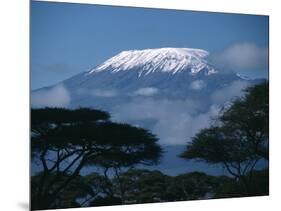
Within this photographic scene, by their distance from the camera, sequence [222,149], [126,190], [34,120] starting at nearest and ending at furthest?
[34,120]
[126,190]
[222,149]

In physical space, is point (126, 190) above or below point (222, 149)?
below

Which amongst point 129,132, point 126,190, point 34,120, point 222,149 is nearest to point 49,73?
point 34,120

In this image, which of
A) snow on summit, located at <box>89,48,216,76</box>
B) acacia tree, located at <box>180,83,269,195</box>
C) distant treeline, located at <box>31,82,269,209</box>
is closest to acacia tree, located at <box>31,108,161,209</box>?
distant treeline, located at <box>31,82,269,209</box>

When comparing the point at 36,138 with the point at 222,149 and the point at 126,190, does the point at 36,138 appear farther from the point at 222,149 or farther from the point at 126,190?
the point at 222,149

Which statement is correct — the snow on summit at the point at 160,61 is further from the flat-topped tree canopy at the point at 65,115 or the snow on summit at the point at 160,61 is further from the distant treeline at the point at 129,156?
the distant treeline at the point at 129,156

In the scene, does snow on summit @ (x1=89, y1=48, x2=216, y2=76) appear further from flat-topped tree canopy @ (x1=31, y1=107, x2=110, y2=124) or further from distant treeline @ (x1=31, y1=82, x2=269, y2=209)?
distant treeline @ (x1=31, y1=82, x2=269, y2=209)

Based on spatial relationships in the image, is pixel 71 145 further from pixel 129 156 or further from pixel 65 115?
pixel 129 156

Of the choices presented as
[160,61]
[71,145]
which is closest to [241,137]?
[160,61]
